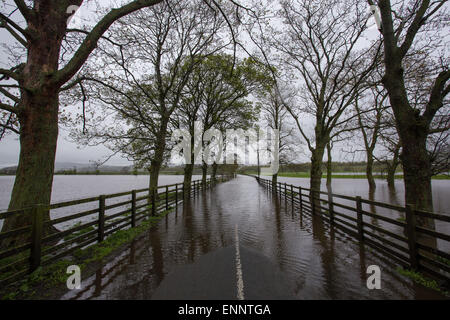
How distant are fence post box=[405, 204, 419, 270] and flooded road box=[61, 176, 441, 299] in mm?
397

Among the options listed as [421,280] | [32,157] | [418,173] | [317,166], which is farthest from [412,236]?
[317,166]

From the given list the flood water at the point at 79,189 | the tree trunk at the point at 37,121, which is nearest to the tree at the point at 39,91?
the tree trunk at the point at 37,121

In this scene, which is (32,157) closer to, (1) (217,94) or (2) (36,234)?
(2) (36,234)

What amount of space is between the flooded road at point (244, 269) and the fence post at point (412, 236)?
0.40 meters

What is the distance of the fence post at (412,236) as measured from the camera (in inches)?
151

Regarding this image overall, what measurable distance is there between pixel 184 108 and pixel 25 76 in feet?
44.8

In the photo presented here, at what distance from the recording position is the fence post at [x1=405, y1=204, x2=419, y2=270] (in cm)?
385

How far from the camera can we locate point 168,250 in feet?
17.0

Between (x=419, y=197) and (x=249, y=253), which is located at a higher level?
(x=419, y=197)

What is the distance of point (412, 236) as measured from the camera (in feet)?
12.8

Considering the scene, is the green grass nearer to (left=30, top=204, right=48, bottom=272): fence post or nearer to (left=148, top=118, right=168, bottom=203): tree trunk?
(left=30, top=204, right=48, bottom=272): fence post
